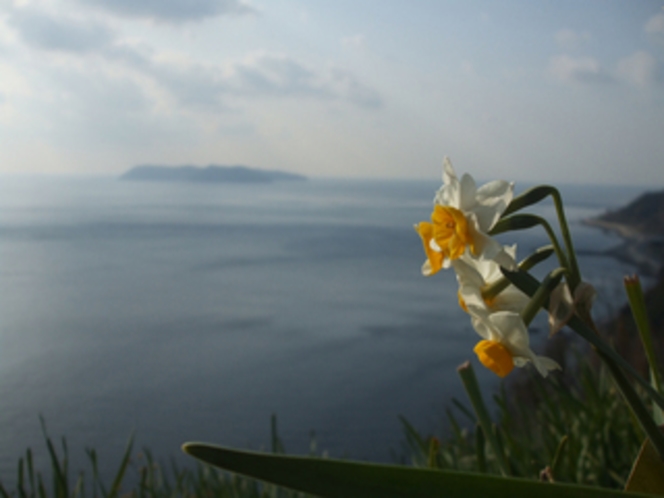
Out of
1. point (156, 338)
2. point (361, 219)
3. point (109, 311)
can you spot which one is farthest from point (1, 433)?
point (361, 219)

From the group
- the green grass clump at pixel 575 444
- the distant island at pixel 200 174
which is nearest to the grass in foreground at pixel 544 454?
the green grass clump at pixel 575 444

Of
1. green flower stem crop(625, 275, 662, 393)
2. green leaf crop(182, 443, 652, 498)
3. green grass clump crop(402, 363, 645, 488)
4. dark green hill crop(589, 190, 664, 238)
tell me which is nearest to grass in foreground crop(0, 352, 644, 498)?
green grass clump crop(402, 363, 645, 488)

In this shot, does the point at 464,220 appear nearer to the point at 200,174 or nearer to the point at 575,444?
the point at 575,444

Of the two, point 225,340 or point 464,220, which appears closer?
point 464,220

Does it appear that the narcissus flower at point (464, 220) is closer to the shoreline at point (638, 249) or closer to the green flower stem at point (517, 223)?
the green flower stem at point (517, 223)

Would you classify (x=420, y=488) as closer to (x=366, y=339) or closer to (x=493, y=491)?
(x=493, y=491)

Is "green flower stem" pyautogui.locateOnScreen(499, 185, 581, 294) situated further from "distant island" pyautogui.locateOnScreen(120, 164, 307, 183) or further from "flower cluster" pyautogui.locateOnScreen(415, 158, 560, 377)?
"distant island" pyautogui.locateOnScreen(120, 164, 307, 183)

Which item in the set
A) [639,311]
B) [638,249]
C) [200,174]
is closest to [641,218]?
[638,249]

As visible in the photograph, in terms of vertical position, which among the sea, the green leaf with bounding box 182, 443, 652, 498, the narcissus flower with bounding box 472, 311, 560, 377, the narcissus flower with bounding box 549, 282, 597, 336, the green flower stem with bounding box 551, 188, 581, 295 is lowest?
the sea
